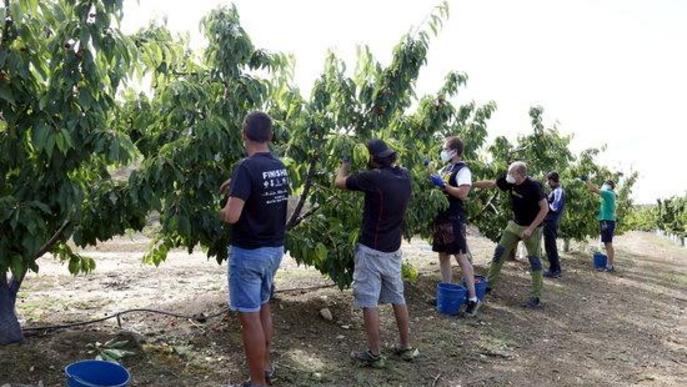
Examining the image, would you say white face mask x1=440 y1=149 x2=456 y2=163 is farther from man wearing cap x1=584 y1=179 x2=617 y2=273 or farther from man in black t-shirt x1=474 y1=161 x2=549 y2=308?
man wearing cap x1=584 y1=179 x2=617 y2=273

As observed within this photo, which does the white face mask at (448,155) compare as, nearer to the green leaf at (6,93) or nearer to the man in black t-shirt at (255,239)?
the man in black t-shirt at (255,239)

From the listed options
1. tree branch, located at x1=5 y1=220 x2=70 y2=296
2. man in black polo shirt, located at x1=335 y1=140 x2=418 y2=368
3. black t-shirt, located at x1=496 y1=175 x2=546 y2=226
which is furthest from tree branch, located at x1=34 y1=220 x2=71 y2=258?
black t-shirt, located at x1=496 y1=175 x2=546 y2=226

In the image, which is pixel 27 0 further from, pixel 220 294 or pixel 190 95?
pixel 220 294

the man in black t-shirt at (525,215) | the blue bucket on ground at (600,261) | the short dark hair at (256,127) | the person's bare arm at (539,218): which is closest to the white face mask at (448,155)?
the man in black t-shirt at (525,215)

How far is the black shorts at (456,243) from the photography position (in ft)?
22.4

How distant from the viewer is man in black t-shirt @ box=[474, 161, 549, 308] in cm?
738

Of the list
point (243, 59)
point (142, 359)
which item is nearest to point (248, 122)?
point (243, 59)

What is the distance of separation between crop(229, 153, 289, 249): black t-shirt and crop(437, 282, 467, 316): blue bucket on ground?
3244 mm

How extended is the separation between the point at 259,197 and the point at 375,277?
4.91ft

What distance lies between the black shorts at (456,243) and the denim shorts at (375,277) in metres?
2.02

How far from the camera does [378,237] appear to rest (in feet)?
15.9

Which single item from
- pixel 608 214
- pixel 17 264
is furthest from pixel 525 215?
pixel 17 264

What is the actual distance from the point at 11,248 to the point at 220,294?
2.77 meters

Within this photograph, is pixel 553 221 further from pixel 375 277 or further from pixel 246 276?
pixel 246 276
